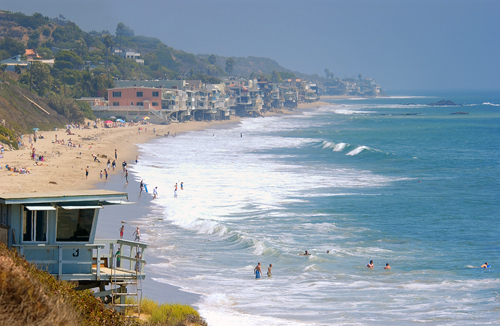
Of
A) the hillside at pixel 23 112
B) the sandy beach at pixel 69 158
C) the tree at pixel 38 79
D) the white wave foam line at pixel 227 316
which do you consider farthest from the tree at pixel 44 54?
the white wave foam line at pixel 227 316

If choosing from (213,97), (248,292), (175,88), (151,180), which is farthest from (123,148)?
(213,97)

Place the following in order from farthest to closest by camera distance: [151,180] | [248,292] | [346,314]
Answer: [151,180] < [248,292] < [346,314]

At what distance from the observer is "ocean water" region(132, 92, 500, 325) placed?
68.6 feet

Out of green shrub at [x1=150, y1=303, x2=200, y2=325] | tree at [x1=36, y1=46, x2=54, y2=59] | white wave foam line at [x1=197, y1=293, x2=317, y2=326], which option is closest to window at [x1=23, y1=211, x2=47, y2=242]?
green shrub at [x1=150, y1=303, x2=200, y2=325]

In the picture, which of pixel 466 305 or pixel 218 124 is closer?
pixel 466 305

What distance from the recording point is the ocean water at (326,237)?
823 inches

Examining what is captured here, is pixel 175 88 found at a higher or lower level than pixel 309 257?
higher

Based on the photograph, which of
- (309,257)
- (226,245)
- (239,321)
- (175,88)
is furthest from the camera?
(175,88)

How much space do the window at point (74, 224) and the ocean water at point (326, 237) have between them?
317 inches

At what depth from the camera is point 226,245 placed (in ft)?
94.4

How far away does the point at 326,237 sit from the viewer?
30.6 meters

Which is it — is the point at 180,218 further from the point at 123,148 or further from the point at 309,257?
the point at 123,148

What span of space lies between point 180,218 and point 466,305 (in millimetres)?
17452

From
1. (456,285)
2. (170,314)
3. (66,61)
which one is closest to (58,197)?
(170,314)
